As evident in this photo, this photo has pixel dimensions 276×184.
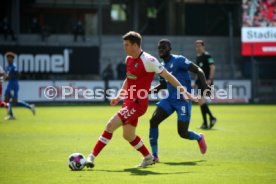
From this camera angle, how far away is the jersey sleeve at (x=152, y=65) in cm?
1105

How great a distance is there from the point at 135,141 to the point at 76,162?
1170mm

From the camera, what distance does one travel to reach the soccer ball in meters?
11.0

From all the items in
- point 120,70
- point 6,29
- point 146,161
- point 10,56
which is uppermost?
point 6,29

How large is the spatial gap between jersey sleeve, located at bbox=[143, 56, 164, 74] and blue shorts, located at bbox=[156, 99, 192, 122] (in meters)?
2.06

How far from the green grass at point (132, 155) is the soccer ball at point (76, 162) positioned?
12cm

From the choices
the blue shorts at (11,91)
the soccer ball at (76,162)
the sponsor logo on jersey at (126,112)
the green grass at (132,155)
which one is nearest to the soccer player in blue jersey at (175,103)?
the green grass at (132,155)

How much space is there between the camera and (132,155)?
1361 centimetres

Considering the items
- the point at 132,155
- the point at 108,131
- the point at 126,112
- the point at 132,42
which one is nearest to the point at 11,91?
the point at 132,155

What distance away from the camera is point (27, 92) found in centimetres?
3494

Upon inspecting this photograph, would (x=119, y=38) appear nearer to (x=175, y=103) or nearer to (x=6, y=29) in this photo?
(x=6, y=29)

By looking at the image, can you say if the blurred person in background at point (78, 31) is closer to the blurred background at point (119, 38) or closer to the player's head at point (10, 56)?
the blurred background at point (119, 38)

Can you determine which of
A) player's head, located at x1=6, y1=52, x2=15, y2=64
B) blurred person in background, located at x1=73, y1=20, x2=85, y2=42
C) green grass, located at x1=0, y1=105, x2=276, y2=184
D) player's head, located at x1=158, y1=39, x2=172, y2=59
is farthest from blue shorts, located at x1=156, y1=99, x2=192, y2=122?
blurred person in background, located at x1=73, y1=20, x2=85, y2=42

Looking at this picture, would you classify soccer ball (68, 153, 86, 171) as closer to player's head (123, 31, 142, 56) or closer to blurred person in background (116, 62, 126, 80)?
player's head (123, 31, 142, 56)

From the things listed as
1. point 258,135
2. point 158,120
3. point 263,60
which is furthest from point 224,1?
point 158,120
